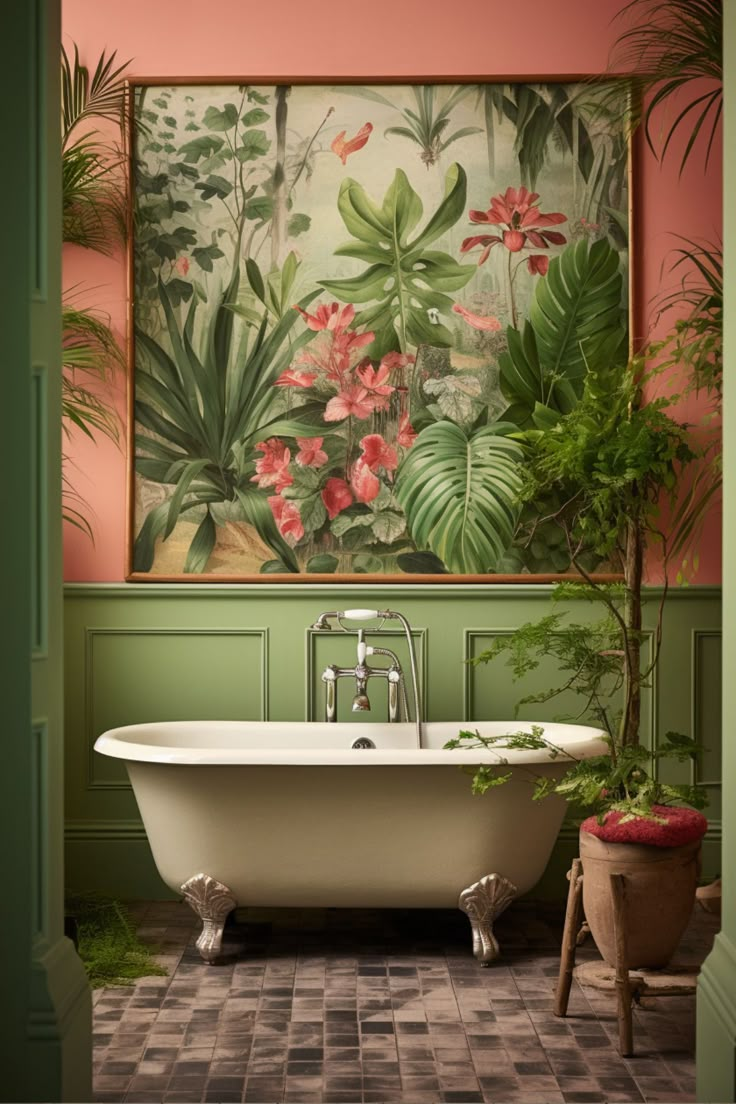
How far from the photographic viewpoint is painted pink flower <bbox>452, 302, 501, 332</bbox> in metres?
3.83

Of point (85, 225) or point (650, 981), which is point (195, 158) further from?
point (650, 981)

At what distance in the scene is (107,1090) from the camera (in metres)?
2.28

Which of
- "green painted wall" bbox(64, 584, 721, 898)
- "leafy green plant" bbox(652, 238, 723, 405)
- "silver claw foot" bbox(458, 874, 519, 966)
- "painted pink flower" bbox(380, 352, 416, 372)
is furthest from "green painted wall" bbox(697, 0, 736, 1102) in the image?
"painted pink flower" bbox(380, 352, 416, 372)

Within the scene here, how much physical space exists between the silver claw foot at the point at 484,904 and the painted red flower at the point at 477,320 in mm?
1835

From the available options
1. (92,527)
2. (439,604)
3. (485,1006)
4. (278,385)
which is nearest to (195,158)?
(278,385)

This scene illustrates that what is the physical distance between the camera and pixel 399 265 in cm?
383

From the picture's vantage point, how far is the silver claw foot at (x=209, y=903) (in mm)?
3094

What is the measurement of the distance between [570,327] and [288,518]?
118 centimetres

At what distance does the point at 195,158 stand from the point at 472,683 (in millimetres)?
2051

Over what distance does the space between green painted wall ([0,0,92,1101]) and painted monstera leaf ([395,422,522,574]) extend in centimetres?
206

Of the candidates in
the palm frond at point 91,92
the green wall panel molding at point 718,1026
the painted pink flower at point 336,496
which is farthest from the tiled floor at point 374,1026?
the palm frond at point 91,92

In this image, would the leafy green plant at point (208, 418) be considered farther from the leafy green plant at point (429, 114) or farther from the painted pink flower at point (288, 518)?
the leafy green plant at point (429, 114)

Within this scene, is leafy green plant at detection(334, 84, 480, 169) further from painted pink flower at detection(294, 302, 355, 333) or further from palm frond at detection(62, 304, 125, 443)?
palm frond at detection(62, 304, 125, 443)

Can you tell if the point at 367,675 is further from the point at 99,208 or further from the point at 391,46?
the point at 391,46
